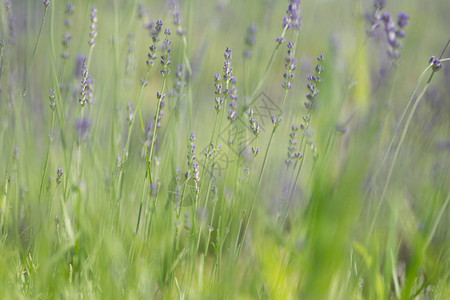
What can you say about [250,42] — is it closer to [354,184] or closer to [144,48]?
[354,184]

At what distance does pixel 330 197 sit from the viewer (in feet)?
1.76

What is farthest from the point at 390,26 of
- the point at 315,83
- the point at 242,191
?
the point at 242,191

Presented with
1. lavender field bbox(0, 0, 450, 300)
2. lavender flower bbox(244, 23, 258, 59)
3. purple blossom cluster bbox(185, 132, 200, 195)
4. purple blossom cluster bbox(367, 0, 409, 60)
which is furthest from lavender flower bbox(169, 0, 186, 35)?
purple blossom cluster bbox(367, 0, 409, 60)

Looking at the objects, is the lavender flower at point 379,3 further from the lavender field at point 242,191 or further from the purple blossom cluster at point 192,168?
the purple blossom cluster at point 192,168

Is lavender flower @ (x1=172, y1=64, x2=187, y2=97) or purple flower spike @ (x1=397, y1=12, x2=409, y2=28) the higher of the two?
purple flower spike @ (x1=397, y1=12, x2=409, y2=28)

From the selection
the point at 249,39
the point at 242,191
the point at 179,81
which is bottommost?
the point at 242,191

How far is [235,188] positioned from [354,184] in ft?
1.74

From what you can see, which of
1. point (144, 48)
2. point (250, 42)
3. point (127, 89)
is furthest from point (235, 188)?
point (144, 48)

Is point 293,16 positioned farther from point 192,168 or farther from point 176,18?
point 192,168

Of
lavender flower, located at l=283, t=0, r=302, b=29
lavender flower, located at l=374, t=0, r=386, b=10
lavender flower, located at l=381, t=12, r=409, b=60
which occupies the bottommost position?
lavender flower, located at l=381, t=12, r=409, b=60

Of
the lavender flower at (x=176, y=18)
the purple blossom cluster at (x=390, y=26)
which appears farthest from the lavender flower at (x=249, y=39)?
the purple blossom cluster at (x=390, y=26)

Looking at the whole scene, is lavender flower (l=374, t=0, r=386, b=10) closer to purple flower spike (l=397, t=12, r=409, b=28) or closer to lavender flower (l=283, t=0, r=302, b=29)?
purple flower spike (l=397, t=12, r=409, b=28)

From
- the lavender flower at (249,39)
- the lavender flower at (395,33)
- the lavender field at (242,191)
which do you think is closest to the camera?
the lavender field at (242,191)

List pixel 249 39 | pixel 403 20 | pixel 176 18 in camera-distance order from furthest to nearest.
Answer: pixel 176 18
pixel 249 39
pixel 403 20
